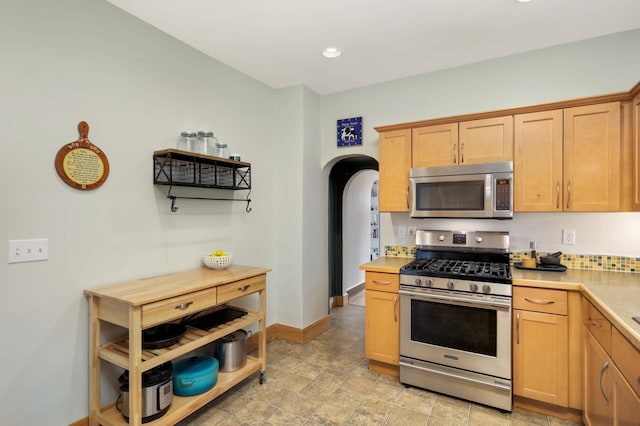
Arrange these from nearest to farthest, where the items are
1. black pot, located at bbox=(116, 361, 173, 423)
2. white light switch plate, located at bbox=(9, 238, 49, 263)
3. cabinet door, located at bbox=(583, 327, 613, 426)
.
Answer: cabinet door, located at bbox=(583, 327, 613, 426)
white light switch plate, located at bbox=(9, 238, 49, 263)
black pot, located at bbox=(116, 361, 173, 423)

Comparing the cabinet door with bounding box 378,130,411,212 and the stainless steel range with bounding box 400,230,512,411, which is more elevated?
the cabinet door with bounding box 378,130,411,212

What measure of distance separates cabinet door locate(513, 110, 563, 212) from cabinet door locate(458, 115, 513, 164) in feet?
0.20

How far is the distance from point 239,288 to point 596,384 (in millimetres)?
2204

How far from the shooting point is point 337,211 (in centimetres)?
475

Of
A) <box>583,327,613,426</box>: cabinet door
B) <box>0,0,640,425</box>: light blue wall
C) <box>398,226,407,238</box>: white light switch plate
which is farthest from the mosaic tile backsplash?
<box>398,226,407,238</box>: white light switch plate

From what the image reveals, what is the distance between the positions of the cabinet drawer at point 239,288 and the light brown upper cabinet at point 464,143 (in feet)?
5.42

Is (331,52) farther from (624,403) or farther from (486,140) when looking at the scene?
(624,403)

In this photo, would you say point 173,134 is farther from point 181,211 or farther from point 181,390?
point 181,390

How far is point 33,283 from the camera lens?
182cm

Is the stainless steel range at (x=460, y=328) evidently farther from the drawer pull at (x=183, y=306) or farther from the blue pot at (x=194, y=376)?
the drawer pull at (x=183, y=306)

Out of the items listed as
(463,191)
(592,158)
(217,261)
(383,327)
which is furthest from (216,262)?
(592,158)

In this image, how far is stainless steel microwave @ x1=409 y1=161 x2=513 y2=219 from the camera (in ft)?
8.48

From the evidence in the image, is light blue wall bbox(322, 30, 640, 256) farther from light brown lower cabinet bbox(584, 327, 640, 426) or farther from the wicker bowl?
the wicker bowl

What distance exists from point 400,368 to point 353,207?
2.89 meters
